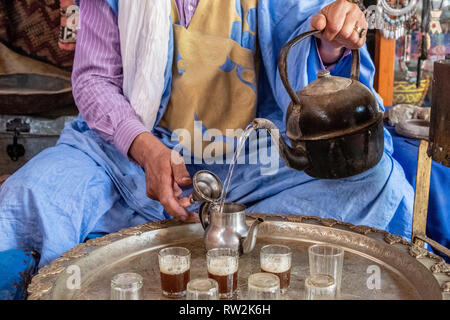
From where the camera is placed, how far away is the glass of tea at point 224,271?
1.11 m

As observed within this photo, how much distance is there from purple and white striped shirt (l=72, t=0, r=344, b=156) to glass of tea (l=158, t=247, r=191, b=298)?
76cm

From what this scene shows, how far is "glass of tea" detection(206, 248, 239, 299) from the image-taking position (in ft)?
3.64

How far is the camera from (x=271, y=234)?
1473 millimetres

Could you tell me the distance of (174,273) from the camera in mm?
1115

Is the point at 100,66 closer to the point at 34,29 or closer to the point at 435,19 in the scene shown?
the point at 34,29

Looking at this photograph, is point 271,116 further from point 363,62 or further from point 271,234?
point 271,234

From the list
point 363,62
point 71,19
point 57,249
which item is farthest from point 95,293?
point 71,19

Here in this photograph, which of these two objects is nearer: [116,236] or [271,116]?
[116,236]

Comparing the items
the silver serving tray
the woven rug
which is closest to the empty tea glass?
→ the silver serving tray

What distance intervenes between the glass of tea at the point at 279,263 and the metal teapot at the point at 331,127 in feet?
0.68

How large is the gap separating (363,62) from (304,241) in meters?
0.65

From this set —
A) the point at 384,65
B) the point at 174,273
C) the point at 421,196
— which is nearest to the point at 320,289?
the point at 174,273

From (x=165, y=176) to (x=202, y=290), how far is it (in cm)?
61
